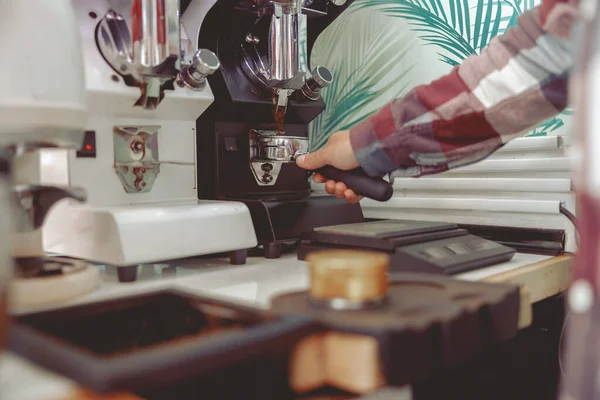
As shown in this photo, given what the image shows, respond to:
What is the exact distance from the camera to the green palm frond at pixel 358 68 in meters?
1.57

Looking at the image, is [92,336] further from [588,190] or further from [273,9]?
[273,9]

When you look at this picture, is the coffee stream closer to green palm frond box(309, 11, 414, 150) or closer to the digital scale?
the digital scale

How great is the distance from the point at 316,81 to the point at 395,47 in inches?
16.2

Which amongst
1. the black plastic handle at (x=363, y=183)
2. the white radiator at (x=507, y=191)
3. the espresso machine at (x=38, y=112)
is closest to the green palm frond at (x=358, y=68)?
the white radiator at (x=507, y=191)


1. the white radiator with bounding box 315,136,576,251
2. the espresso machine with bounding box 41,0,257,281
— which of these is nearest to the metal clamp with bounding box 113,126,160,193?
the espresso machine with bounding box 41,0,257,281

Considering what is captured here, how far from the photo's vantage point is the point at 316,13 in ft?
4.23

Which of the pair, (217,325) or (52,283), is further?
(52,283)

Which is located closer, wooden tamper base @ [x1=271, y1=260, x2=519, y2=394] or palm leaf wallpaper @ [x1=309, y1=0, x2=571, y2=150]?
wooden tamper base @ [x1=271, y1=260, x2=519, y2=394]

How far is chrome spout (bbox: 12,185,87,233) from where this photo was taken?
79 cm

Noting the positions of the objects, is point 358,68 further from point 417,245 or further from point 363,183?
point 417,245

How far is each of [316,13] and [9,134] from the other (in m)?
0.77

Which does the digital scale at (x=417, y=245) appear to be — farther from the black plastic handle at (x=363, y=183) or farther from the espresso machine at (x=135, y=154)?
the espresso machine at (x=135, y=154)

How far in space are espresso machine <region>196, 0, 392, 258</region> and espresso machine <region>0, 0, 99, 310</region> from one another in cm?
41

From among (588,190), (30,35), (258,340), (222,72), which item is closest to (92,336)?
(258,340)
